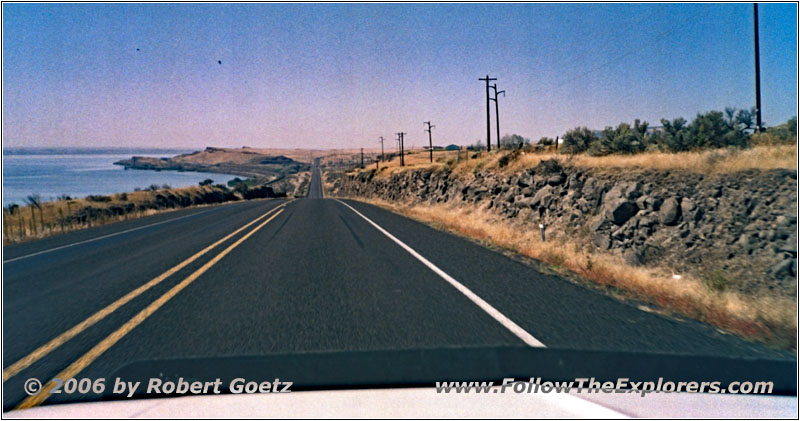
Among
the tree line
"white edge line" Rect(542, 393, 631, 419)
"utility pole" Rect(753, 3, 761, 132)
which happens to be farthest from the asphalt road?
"utility pole" Rect(753, 3, 761, 132)

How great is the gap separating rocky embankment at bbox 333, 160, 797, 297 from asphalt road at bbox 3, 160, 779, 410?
307 centimetres

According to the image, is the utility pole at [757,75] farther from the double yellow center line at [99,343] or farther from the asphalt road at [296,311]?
the double yellow center line at [99,343]

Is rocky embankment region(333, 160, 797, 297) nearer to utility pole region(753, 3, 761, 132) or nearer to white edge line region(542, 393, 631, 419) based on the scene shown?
white edge line region(542, 393, 631, 419)

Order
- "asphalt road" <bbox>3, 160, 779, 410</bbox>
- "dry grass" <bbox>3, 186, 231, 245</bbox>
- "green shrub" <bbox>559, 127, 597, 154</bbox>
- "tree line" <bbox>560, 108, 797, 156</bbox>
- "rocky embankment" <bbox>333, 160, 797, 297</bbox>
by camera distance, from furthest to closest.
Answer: "green shrub" <bbox>559, 127, 597, 154</bbox> → "dry grass" <bbox>3, 186, 231, 245</bbox> → "tree line" <bbox>560, 108, 797, 156</bbox> → "rocky embankment" <bbox>333, 160, 797, 297</bbox> → "asphalt road" <bbox>3, 160, 779, 410</bbox>

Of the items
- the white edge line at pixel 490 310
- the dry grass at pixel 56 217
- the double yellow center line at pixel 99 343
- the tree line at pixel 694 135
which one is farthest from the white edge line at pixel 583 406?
the dry grass at pixel 56 217

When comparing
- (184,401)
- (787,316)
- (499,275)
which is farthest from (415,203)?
(184,401)

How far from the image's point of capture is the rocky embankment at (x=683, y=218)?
27.5 ft

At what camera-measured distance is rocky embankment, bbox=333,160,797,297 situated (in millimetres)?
8367

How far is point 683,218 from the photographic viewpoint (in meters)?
10.9

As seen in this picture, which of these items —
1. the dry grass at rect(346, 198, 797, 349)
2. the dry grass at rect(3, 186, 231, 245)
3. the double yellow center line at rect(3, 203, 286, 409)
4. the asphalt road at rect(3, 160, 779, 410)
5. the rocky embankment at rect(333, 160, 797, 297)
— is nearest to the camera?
the double yellow center line at rect(3, 203, 286, 409)

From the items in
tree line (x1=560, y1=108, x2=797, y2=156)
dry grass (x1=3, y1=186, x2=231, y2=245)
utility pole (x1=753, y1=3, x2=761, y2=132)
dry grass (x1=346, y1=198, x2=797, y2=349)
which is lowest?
dry grass (x1=346, y1=198, x2=797, y2=349)

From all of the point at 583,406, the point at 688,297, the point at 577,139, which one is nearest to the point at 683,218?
the point at 688,297

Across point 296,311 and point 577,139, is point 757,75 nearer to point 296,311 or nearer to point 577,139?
point 577,139

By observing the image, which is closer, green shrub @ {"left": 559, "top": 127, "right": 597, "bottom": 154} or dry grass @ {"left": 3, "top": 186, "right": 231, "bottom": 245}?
dry grass @ {"left": 3, "top": 186, "right": 231, "bottom": 245}
